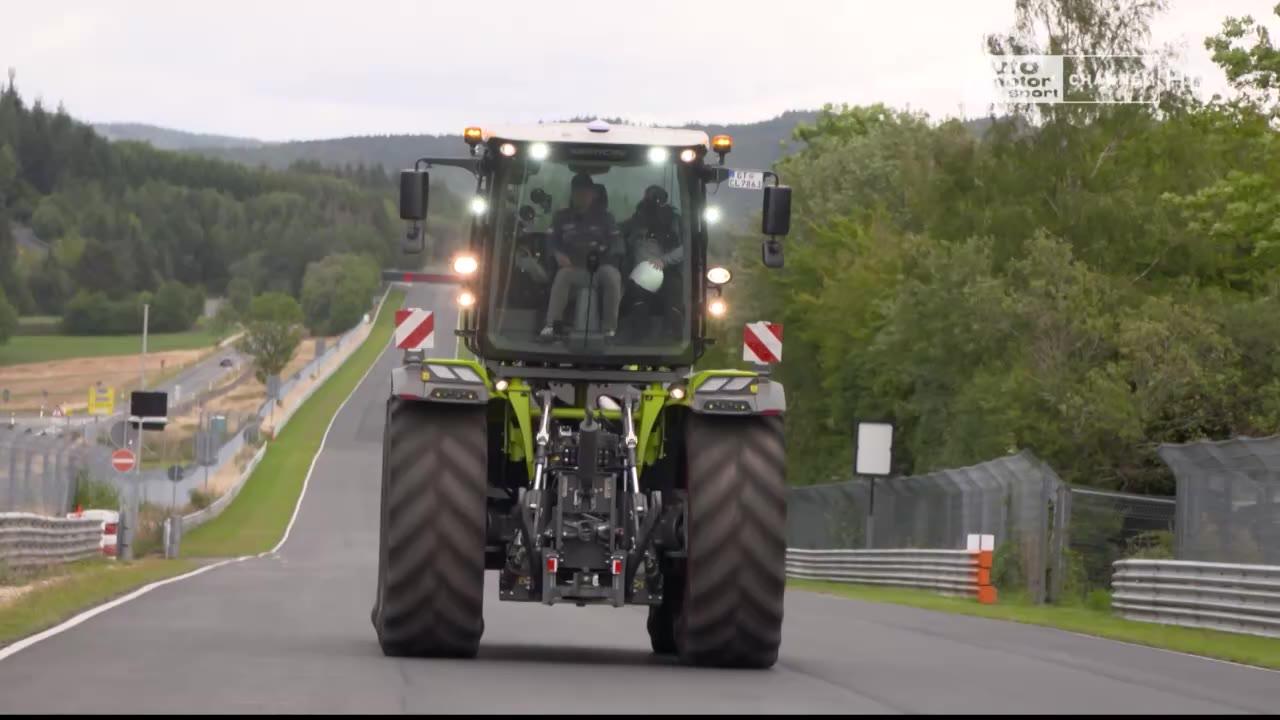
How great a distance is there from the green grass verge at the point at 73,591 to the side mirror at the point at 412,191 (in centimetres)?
397

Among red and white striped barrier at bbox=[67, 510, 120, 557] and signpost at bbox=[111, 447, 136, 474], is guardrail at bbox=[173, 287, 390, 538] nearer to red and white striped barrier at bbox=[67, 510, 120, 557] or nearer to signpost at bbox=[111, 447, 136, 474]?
signpost at bbox=[111, 447, 136, 474]

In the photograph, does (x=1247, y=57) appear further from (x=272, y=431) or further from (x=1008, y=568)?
(x=272, y=431)

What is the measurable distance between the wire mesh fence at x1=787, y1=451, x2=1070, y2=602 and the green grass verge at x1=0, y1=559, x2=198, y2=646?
12.8m

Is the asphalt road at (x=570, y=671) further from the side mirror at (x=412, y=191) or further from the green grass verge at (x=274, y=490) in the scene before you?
the green grass verge at (x=274, y=490)

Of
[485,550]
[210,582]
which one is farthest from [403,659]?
[210,582]

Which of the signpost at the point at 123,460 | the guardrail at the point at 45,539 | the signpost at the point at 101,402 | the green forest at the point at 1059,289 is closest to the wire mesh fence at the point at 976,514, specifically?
the green forest at the point at 1059,289

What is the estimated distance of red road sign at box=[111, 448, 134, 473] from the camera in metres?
46.7

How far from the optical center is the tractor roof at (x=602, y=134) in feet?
48.5

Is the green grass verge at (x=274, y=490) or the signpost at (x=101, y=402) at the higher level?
the signpost at (x=101, y=402)

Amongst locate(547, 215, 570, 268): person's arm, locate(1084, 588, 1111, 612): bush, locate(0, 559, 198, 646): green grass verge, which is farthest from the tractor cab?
locate(1084, 588, 1111, 612): bush

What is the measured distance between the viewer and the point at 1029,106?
6041 centimetres

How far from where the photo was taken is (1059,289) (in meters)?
52.2

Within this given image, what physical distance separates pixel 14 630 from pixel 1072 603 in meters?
18.7

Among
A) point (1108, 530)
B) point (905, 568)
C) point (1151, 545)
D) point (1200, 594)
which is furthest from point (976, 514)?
point (1200, 594)
